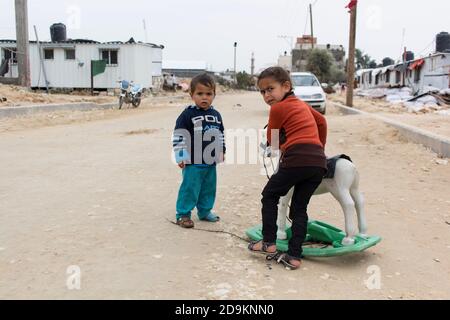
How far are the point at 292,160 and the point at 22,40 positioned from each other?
23.3 m

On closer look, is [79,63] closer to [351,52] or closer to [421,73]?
[351,52]

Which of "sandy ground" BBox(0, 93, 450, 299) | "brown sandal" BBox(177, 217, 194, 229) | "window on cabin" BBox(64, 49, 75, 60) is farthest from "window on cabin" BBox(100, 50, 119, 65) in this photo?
"brown sandal" BBox(177, 217, 194, 229)

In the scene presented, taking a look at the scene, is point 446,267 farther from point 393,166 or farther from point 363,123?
point 363,123

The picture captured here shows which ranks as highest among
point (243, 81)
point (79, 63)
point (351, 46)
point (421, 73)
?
point (351, 46)

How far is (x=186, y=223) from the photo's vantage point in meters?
4.48

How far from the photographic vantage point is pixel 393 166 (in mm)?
7969

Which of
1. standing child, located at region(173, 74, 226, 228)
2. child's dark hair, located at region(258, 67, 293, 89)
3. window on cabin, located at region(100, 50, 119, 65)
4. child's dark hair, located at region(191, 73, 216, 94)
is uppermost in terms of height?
window on cabin, located at region(100, 50, 119, 65)

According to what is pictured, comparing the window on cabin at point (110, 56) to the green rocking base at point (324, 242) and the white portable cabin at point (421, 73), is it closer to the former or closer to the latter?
the white portable cabin at point (421, 73)

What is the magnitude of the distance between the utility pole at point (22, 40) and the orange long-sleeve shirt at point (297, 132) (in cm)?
2285

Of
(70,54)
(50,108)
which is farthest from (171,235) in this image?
(70,54)

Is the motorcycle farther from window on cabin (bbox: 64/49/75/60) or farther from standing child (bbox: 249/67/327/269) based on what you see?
standing child (bbox: 249/67/327/269)

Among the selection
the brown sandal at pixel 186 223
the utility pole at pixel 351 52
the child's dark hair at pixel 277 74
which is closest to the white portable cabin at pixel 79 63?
the utility pole at pixel 351 52

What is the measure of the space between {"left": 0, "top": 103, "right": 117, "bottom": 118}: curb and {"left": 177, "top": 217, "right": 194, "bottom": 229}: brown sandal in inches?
490

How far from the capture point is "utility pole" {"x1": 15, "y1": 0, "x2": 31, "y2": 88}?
23609 millimetres
